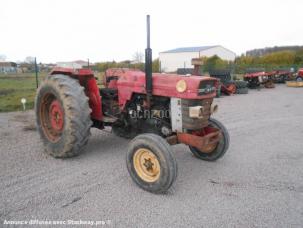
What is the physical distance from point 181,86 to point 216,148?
140cm

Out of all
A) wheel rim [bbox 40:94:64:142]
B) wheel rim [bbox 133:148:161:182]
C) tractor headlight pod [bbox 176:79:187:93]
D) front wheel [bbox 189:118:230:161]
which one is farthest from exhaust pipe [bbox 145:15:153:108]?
wheel rim [bbox 40:94:64:142]

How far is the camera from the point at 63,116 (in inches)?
179

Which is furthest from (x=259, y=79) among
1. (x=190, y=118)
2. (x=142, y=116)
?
(x=190, y=118)

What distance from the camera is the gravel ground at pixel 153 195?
3125 mm

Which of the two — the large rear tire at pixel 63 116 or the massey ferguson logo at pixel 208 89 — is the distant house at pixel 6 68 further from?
the massey ferguson logo at pixel 208 89

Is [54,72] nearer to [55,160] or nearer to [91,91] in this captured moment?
[91,91]

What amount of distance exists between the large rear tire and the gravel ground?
26 centimetres

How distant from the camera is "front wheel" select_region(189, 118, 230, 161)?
15.2ft

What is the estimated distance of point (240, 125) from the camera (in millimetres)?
7520

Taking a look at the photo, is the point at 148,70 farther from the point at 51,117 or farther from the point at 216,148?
the point at 51,117

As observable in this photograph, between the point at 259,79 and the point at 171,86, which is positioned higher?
the point at 259,79

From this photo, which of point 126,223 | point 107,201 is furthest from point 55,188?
point 126,223

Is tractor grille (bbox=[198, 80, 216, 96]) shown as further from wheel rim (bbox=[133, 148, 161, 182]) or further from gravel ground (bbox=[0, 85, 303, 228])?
gravel ground (bbox=[0, 85, 303, 228])

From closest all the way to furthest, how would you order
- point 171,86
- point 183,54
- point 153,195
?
point 153,195 < point 171,86 < point 183,54
